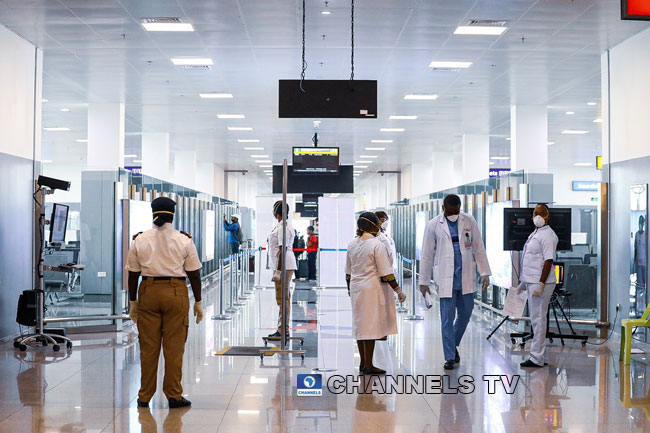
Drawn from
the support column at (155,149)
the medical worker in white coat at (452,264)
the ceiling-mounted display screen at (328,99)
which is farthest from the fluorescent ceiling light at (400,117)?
the medical worker in white coat at (452,264)

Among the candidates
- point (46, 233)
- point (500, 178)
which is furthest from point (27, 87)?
point (500, 178)

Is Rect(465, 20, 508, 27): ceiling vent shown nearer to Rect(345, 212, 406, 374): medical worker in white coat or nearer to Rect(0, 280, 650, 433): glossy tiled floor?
Rect(345, 212, 406, 374): medical worker in white coat

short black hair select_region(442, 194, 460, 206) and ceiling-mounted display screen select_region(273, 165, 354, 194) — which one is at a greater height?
ceiling-mounted display screen select_region(273, 165, 354, 194)

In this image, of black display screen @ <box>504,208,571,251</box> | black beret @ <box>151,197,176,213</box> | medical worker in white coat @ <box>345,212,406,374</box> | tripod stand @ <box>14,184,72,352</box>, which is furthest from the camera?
black display screen @ <box>504,208,571,251</box>

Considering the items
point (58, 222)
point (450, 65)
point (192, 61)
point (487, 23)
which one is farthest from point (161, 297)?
point (450, 65)

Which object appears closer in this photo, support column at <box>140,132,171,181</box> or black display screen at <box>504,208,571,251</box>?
black display screen at <box>504,208,571,251</box>

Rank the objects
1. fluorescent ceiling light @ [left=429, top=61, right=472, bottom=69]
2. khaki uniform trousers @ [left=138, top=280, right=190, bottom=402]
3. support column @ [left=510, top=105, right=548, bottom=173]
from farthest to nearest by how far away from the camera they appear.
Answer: support column @ [left=510, top=105, right=548, bottom=173] < fluorescent ceiling light @ [left=429, top=61, right=472, bottom=69] < khaki uniform trousers @ [left=138, top=280, right=190, bottom=402]

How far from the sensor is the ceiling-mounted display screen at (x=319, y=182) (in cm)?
2277

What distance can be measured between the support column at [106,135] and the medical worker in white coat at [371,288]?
965 centimetres

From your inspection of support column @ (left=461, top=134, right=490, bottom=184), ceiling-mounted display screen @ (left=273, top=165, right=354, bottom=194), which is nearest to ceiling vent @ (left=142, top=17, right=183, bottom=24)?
ceiling-mounted display screen @ (left=273, top=165, right=354, bottom=194)

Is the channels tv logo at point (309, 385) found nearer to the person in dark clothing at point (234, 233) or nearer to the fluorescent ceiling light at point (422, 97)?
the fluorescent ceiling light at point (422, 97)

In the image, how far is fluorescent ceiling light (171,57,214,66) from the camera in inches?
485

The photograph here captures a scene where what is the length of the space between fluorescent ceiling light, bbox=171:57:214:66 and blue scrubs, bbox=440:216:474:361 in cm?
601

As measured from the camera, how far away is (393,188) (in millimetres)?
36500
